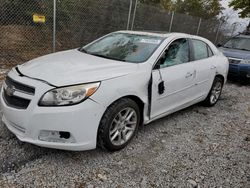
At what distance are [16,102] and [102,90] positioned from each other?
0.94m

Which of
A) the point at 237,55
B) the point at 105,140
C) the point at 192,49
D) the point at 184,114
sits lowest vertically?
the point at 184,114

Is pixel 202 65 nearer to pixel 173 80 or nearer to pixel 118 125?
pixel 173 80

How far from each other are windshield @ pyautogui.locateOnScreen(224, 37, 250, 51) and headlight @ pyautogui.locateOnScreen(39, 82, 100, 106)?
705cm

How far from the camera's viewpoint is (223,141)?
11.6 feet

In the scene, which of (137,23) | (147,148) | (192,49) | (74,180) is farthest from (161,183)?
(137,23)

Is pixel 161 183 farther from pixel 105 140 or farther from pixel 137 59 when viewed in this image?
pixel 137 59

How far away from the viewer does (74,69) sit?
108 inches

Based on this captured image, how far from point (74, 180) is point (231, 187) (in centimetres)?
170

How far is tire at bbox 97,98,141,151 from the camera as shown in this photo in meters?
2.65

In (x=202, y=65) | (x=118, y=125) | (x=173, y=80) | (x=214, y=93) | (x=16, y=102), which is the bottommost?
(x=214, y=93)

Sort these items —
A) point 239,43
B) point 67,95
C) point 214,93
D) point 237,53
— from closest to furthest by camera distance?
point 67,95
point 214,93
point 237,53
point 239,43

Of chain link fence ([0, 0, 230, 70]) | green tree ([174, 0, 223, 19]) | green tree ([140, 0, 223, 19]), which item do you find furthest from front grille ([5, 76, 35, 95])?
green tree ([174, 0, 223, 19])

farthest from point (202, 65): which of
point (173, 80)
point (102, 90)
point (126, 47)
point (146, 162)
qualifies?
point (102, 90)

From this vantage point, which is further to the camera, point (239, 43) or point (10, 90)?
point (239, 43)
